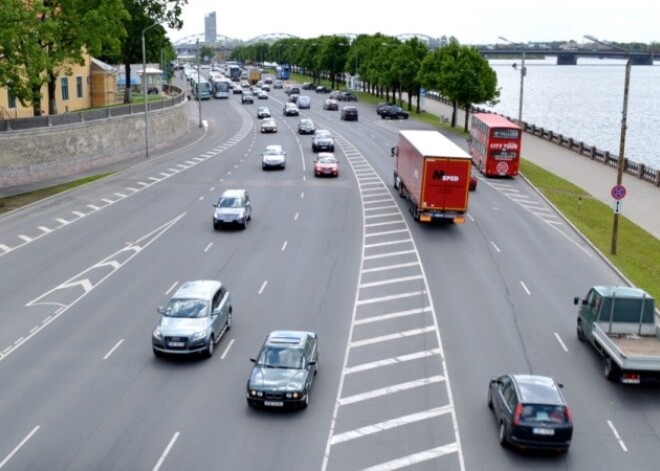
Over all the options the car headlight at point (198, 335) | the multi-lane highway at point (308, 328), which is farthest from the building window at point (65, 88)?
the car headlight at point (198, 335)

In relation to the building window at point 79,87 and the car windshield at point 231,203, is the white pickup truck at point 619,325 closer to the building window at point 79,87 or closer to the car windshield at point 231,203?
the car windshield at point 231,203

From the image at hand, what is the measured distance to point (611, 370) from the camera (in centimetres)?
2297

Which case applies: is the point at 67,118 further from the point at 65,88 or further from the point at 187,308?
the point at 187,308

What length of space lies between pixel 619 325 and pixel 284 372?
10.9 meters

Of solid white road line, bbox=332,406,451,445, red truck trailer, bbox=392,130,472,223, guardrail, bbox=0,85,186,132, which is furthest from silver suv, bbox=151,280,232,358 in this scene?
guardrail, bbox=0,85,186,132

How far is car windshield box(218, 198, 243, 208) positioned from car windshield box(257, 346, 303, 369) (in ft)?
65.9

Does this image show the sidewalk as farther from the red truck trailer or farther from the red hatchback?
the red hatchback

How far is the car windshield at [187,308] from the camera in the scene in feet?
81.3

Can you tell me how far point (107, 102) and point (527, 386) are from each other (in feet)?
244

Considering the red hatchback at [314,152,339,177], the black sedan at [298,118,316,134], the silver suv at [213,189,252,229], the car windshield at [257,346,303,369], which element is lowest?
the car windshield at [257,346,303,369]

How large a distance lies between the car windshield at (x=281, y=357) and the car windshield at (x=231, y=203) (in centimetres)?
2010

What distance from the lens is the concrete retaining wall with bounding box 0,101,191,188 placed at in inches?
2016

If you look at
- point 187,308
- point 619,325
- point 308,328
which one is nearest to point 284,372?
point 187,308

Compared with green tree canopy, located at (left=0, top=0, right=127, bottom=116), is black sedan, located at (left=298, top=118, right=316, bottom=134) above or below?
below
